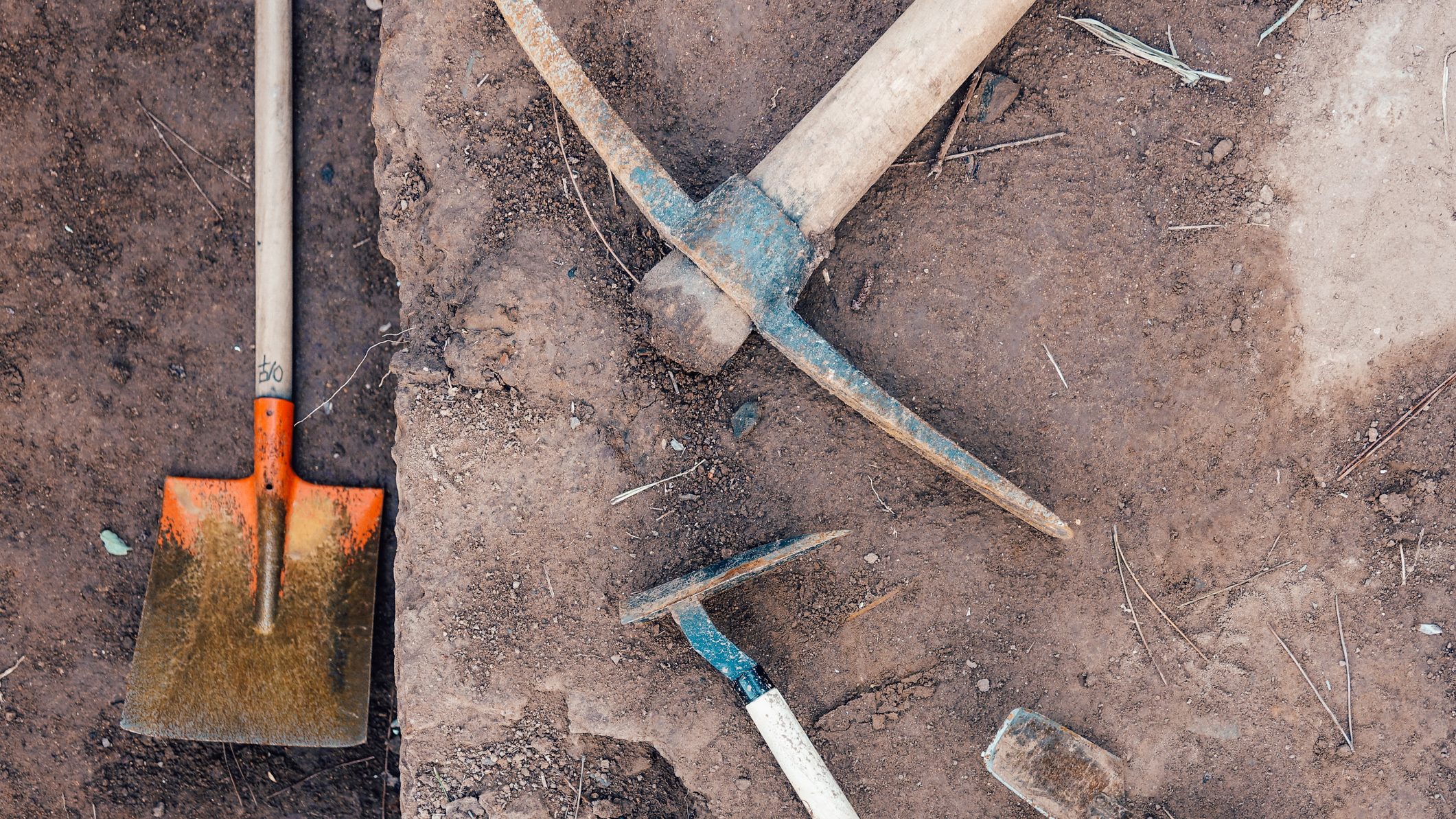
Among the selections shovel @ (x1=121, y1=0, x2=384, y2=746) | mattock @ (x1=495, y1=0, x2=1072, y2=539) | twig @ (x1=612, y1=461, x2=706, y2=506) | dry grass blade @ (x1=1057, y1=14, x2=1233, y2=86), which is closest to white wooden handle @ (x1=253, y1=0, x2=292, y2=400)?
shovel @ (x1=121, y1=0, x2=384, y2=746)

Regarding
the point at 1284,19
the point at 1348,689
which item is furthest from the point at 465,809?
the point at 1284,19

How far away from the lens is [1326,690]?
2426 millimetres

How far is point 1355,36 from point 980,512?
5.81 feet

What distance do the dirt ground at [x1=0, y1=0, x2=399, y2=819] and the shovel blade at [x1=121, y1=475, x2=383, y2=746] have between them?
137 millimetres

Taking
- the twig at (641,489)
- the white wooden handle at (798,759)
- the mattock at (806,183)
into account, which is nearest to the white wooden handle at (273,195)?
the mattock at (806,183)

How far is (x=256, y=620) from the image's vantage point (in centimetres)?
283

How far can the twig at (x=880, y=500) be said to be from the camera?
239cm

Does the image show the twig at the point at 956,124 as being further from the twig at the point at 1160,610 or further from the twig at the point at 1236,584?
the twig at the point at 1236,584

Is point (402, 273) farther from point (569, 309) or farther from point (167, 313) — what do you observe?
point (167, 313)

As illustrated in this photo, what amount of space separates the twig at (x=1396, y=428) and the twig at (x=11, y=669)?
15.6ft

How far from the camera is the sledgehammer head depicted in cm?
209

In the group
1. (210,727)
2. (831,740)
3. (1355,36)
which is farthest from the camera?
(210,727)

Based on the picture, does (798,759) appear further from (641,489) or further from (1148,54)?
(1148,54)

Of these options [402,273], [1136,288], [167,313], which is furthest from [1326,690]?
[167,313]
